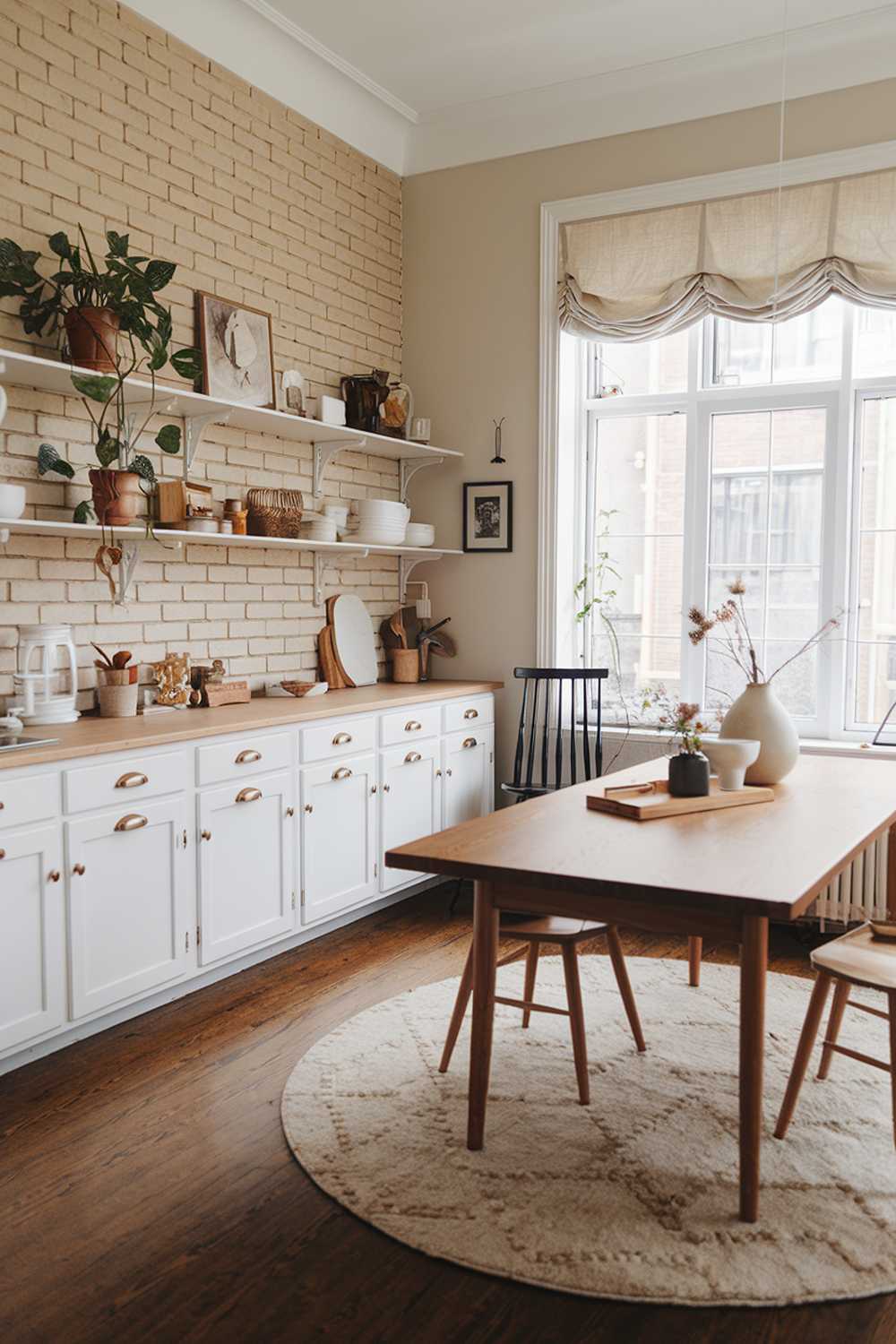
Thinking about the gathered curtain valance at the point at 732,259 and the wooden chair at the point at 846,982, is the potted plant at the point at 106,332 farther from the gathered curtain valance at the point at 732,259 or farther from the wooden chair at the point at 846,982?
the wooden chair at the point at 846,982

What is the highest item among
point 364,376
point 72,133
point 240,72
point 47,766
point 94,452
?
point 240,72

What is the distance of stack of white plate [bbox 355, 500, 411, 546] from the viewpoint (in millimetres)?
4820

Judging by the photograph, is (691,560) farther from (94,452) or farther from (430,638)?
(94,452)

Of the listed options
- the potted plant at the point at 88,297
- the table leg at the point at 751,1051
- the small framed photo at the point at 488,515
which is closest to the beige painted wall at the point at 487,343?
the small framed photo at the point at 488,515

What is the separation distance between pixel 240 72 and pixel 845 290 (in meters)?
2.52

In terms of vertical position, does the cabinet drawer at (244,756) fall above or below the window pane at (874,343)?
below

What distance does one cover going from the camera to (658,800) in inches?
115

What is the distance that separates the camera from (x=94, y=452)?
3748 millimetres

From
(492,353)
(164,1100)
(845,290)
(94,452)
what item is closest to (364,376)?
(492,353)

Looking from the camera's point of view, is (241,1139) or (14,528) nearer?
(241,1139)

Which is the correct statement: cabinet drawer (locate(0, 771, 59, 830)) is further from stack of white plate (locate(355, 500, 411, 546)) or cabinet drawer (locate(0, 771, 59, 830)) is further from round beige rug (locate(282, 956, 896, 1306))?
stack of white plate (locate(355, 500, 411, 546))

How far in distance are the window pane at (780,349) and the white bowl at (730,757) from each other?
2208 millimetres

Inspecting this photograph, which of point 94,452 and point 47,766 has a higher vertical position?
point 94,452

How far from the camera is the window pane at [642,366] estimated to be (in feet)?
16.3
